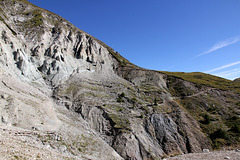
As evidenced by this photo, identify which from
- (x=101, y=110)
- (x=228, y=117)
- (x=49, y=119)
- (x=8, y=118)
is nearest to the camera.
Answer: (x=8, y=118)

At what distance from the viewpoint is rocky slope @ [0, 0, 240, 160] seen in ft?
75.5

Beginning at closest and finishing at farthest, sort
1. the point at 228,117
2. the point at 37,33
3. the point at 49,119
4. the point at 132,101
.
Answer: the point at 49,119 < the point at 228,117 < the point at 132,101 < the point at 37,33

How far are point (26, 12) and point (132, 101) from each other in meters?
77.0

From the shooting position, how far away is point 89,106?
38.9 meters

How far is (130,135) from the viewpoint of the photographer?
3250cm

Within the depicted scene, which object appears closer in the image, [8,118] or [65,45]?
[8,118]

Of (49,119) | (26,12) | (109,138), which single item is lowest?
(109,138)

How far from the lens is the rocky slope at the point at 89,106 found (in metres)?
23.0

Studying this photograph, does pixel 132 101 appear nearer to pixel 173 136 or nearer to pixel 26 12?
pixel 173 136

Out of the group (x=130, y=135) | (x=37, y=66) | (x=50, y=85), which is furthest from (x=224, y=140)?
(x=37, y=66)

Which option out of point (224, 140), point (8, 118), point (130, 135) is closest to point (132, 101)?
point (130, 135)

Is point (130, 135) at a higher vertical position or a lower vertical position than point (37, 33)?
lower

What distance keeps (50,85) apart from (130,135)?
3064 centimetres

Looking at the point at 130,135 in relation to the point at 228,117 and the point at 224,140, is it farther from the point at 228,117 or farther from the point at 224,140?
the point at 228,117
